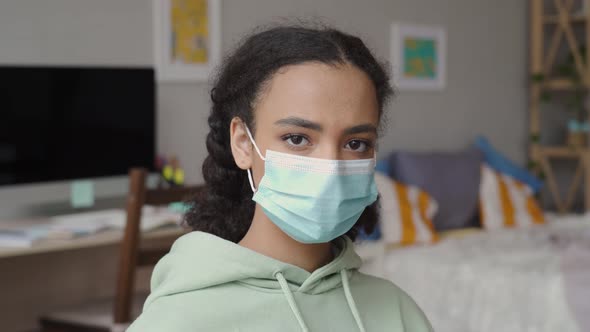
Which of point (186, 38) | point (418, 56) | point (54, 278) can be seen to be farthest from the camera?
point (418, 56)

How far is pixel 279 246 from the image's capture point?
4.14 feet

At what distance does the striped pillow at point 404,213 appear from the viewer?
3.95 meters

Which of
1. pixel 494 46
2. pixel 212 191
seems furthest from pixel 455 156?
pixel 212 191

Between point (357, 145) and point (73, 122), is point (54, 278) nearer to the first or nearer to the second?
point (73, 122)

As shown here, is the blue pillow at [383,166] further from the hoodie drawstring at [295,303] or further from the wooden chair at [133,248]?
the hoodie drawstring at [295,303]

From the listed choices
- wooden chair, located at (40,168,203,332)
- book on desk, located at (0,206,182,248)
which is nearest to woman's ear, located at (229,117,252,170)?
wooden chair, located at (40,168,203,332)

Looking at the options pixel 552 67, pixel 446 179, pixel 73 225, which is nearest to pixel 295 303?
pixel 73 225

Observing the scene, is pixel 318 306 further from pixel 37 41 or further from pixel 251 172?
pixel 37 41

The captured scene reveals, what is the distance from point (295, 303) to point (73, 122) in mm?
2145

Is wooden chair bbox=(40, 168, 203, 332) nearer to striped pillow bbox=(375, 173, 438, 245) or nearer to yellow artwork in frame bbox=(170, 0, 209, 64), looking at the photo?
yellow artwork in frame bbox=(170, 0, 209, 64)

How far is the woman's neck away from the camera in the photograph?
1260 millimetres

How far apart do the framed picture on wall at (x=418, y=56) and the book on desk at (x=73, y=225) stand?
1716mm

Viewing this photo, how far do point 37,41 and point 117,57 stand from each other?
338mm

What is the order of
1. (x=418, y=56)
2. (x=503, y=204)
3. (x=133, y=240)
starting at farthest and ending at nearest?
(x=418, y=56) → (x=503, y=204) → (x=133, y=240)
